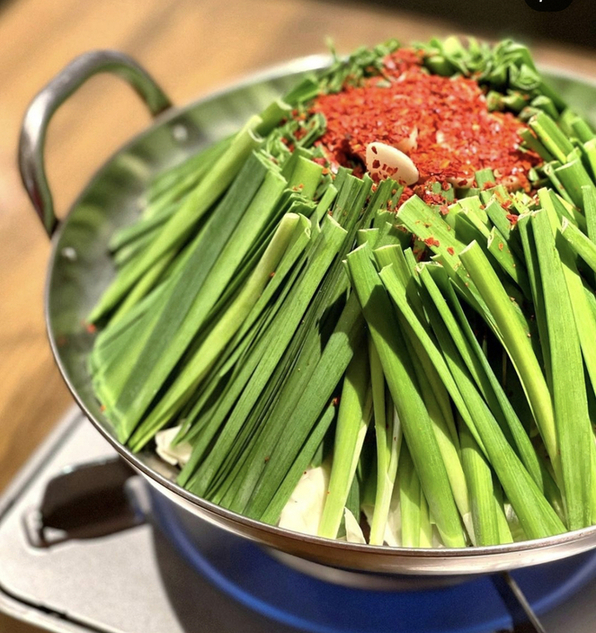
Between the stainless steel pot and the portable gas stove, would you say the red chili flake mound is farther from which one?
the portable gas stove

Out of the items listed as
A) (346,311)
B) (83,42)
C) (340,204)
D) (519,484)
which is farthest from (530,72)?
(83,42)

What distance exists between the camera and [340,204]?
828 mm

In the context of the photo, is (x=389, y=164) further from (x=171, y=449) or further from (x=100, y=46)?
(x=100, y=46)

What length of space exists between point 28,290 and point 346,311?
106 centimetres

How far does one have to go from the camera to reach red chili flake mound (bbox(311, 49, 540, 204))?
88 cm

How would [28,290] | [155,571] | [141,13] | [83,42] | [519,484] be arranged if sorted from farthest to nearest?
1. [141,13]
2. [83,42]
3. [28,290]
4. [155,571]
5. [519,484]

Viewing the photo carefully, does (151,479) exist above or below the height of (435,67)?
below

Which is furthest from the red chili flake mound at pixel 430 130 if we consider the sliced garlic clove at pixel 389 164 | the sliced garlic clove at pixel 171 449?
the sliced garlic clove at pixel 171 449

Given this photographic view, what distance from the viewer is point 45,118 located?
990mm

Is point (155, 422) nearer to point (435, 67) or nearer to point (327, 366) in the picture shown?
point (327, 366)

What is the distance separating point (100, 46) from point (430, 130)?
1.70 m

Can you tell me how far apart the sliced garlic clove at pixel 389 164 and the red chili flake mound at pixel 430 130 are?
22mm

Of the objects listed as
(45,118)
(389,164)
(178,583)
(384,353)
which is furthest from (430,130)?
(178,583)

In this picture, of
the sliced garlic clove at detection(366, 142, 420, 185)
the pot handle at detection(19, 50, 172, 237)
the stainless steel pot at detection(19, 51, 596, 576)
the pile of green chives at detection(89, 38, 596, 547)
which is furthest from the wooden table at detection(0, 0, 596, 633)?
the sliced garlic clove at detection(366, 142, 420, 185)
